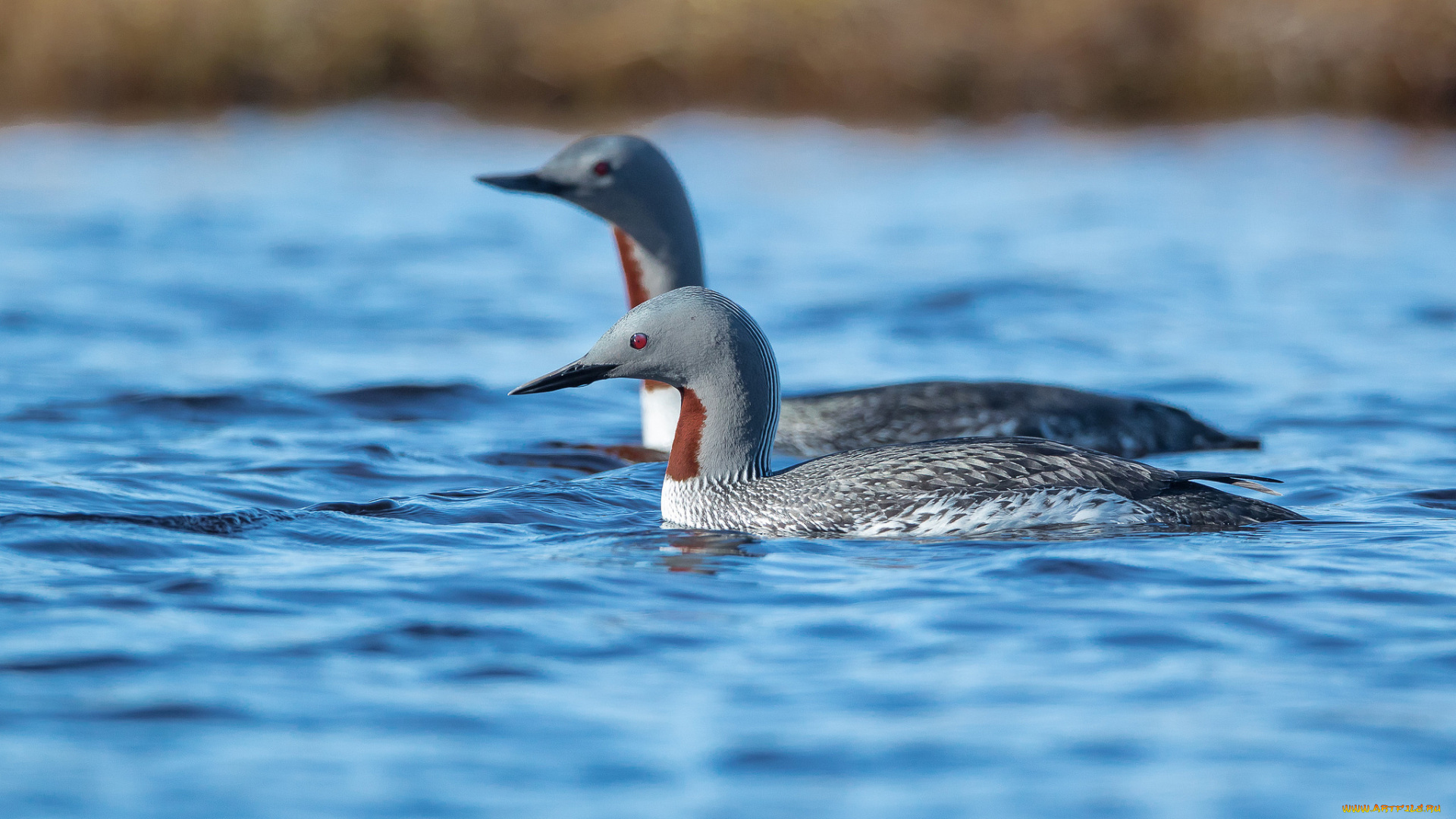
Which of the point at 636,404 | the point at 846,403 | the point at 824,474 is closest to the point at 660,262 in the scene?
the point at 846,403

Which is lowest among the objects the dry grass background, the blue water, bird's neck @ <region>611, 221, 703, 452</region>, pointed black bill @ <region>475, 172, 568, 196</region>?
the blue water

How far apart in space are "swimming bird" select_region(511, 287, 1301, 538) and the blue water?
0.13 meters

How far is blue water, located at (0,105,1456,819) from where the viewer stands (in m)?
3.84

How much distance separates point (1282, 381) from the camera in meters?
9.73

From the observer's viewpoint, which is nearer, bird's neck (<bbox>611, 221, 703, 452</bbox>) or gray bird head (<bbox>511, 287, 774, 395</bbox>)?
gray bird head (<bbox>511, 287, 774, 395</bbox>)

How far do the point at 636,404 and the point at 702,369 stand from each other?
11.6 ft

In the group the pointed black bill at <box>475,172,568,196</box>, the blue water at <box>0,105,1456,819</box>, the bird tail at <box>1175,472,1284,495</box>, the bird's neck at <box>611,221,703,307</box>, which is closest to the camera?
the blue water at <box>0,105,1456,819</box>

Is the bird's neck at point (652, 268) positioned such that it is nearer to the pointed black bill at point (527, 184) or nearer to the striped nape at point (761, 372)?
the pointed black bill at point (527, 184)

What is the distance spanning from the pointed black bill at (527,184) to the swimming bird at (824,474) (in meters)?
1.78

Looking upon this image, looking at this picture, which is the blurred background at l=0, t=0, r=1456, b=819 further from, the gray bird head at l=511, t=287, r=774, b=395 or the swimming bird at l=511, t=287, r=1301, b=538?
the gray bird head at l=511, t=287, r=774, b=395

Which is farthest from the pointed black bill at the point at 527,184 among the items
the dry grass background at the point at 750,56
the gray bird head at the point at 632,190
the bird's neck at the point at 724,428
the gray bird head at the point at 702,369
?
the dry grass background at the point at 750,56

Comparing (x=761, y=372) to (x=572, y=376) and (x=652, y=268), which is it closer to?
(x=572, y=376)

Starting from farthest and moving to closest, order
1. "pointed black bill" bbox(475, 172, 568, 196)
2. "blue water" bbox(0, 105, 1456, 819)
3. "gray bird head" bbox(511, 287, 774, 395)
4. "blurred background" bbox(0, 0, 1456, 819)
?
"pointed black bill" bbox(475, 172, 568, 196) < "gray bird head" bbox(511, 287, 774, 395) < "blurred background" bbox(0, 0, 1456, 819) < "blue water" bbox(0, 105, 1456, 819)

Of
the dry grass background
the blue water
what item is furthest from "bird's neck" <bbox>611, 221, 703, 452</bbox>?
the dry grass background
